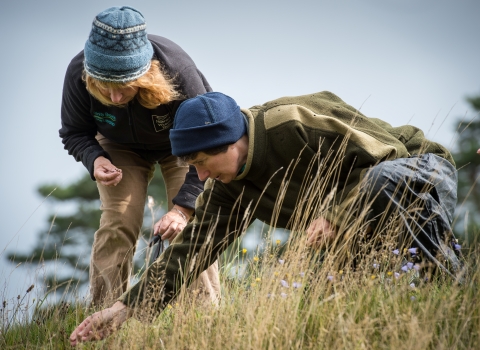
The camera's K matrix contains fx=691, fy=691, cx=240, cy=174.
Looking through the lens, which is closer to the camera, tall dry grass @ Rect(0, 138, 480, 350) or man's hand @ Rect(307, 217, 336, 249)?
tall dry grass @ Rect(0, 138, 480, 350)

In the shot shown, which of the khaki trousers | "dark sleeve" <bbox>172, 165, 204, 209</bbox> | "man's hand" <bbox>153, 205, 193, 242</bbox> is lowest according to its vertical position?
the khaki trousers

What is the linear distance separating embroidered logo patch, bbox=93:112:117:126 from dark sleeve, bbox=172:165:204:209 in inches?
24.4

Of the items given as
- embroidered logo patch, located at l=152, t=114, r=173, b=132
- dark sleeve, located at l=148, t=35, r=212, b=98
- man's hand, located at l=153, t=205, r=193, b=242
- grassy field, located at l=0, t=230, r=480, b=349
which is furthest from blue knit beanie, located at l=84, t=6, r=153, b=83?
grassy field, located at l=0, t=230, r=480, b=349

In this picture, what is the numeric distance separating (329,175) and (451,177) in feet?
2.56

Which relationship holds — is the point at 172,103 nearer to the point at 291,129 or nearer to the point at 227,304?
the point at 291,129

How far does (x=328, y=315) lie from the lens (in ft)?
10.9

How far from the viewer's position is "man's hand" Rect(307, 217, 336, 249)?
363cm

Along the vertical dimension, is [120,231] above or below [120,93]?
below

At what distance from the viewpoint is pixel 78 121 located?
470 cm

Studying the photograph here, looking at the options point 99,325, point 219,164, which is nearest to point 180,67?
point 219,164

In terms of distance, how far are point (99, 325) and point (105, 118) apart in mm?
1581

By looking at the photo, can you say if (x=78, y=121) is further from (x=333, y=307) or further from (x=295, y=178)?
(x=333, y=307)

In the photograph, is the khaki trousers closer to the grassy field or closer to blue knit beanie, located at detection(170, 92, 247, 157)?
the grassy field

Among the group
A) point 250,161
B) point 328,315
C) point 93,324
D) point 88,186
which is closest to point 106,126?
point 250,161
